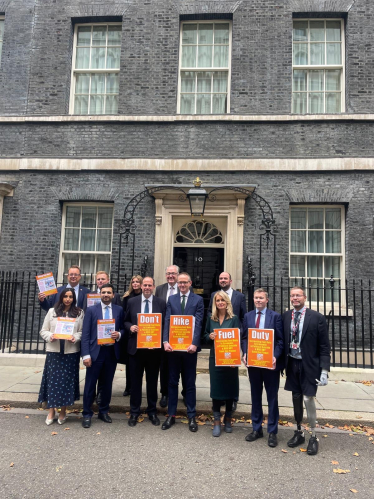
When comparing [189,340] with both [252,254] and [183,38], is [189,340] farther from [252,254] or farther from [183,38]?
[183,38]

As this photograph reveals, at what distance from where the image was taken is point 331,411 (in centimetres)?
534

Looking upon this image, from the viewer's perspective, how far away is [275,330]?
4.54m

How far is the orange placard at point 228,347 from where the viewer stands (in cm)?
450

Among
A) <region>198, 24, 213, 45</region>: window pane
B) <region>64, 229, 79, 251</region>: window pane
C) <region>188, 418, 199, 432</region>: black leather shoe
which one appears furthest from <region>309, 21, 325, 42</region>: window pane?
<region>188, 418, 199, 432</region>: black leather shoe

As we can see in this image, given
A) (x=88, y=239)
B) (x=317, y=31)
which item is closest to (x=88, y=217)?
(x=88, y=239)

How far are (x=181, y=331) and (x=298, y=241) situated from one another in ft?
15.8

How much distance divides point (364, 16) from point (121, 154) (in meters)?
6.40

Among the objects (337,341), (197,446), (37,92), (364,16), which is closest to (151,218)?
(37,92)

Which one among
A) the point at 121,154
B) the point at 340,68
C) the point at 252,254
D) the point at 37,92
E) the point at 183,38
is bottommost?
the point at 252,254

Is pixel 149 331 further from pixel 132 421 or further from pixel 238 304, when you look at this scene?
pixel 238 304

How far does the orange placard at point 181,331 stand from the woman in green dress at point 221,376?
0.71 ft

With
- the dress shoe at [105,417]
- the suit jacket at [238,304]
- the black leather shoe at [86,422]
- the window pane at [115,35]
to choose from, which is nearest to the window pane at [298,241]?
the suit jacket at [238,304]

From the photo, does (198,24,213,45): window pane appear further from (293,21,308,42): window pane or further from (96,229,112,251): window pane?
(96,229,112,251): window pane

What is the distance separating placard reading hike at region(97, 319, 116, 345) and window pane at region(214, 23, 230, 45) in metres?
7.62
